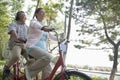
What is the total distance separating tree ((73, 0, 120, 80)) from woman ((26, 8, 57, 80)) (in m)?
5.38

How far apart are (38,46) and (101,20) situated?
6439mm

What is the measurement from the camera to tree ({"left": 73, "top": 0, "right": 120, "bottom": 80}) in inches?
381

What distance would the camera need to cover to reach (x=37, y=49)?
421cm

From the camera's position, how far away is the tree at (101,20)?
9.67 metres

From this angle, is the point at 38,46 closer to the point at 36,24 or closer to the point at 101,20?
the point at 36,24

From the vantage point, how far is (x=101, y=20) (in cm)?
1038

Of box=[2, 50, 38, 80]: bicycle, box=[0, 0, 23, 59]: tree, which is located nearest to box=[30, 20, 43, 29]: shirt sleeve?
box=[2, 50, 38, 80]: bicycle

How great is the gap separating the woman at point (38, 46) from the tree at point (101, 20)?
538 cm

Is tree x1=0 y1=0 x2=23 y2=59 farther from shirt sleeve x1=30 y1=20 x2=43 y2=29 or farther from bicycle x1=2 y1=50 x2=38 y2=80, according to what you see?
shirt sleeve x1=30 y1=20 x2=43 y2=29

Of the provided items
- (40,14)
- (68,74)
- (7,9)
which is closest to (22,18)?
(40,14)

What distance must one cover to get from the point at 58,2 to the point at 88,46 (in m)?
2.41

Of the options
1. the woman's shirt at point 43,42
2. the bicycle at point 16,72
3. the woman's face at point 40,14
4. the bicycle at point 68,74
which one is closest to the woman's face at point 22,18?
the bicycle at point 16,72

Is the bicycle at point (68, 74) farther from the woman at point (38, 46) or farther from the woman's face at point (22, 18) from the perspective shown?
the woman's face at point (22, 18)

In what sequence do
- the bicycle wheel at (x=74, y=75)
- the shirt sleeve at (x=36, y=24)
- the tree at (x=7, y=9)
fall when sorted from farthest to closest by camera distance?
the tree at (x=7, y=9) < the shirt sleeve at (x=36, y=24) < the bicycle wheel at (x=74, y=75)
